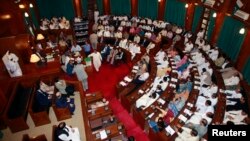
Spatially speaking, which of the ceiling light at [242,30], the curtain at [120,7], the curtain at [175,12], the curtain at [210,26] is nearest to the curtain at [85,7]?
the curtain at [120,7]

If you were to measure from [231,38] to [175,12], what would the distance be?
5208mm

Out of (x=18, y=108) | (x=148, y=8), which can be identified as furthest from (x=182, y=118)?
(x=148, y=8)

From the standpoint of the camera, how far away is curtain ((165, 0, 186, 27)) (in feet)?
50.3

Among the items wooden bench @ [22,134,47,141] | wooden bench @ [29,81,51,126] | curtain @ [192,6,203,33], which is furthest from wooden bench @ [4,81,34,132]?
curtain @ [192,6,203,33]

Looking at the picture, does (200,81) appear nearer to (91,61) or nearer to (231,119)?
(231,119)

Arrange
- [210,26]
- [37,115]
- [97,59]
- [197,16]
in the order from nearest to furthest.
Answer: [37,115] → [97,59] → [210,26] → [197,16]

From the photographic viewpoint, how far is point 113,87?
1177 cm

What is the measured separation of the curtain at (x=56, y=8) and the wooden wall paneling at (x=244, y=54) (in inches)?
518

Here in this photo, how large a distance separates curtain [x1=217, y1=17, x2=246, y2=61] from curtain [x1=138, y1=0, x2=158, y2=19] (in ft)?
20.2

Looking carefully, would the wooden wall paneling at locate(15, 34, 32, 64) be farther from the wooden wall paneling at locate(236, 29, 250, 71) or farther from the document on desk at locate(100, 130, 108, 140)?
the wooden wall paneling at locate(236, 29, 250, 71)

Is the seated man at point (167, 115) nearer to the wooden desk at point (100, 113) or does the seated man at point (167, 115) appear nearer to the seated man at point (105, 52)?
the wooden desk at point (100, 113)

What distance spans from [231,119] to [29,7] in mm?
13700

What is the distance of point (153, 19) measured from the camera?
17.7 meters

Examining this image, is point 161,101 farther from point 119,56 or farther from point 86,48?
point 86,48
